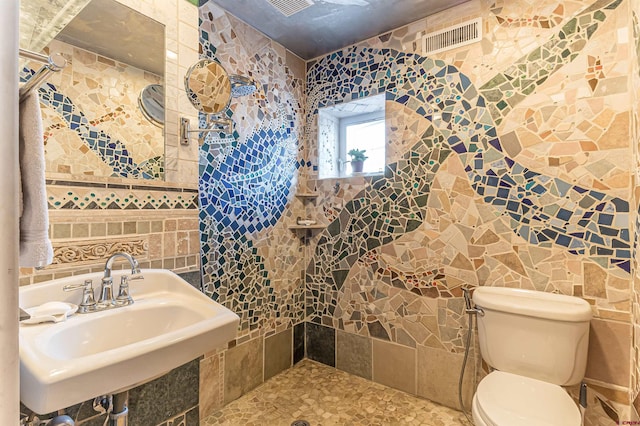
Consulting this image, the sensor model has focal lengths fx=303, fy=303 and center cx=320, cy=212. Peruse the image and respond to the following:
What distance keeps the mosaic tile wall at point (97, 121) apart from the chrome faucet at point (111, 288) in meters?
0.37

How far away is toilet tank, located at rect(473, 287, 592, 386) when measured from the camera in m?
1.36

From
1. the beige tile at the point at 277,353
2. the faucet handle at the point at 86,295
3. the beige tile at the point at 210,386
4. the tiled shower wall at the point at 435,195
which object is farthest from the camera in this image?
the beige tile at the point at 277,353

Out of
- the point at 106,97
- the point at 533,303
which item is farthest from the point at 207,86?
the point at 533,303

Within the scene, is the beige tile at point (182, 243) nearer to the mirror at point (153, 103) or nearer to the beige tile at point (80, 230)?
the beige tile at point (80, 230)

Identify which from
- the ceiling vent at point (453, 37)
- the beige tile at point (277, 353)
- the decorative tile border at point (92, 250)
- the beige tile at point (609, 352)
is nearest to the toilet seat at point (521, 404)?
the beige tile at point (609, 352)

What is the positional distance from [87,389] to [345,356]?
174 cm

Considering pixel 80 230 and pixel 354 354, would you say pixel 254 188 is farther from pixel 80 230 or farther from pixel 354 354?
pixel 354 354

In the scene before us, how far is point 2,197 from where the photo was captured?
0.32m

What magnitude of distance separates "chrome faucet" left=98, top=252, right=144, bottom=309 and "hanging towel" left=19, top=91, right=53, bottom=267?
63 cm

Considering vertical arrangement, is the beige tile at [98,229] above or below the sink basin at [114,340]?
above

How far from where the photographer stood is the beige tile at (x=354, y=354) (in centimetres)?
211

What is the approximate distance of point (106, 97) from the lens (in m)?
1.29

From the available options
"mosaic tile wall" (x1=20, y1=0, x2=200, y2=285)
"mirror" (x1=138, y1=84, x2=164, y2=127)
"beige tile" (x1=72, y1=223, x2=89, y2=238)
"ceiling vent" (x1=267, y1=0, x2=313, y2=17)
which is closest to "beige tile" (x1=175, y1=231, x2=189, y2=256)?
"mosaic tile wall" (x1=20, y1=0, x2=200, y2=285)

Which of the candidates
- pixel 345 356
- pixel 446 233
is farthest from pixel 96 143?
pixel 345 356
